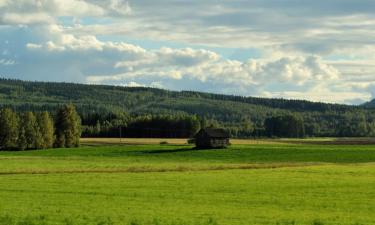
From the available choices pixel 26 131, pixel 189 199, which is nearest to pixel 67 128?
pixel 26 131

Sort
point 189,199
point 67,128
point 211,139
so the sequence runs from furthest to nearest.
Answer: point 67,128 → point 211,139 → point 189,199

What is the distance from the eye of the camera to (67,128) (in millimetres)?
153125

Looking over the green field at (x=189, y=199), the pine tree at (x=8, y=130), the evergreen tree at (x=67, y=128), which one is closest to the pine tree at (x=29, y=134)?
the pine tree at (x=8, y=130)

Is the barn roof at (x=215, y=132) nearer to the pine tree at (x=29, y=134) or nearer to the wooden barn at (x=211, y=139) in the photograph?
the wooden barn at (x=211, y=139)

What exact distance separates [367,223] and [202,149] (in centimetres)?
10547

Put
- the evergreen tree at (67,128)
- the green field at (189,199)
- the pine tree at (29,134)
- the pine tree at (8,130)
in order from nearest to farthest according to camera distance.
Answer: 1. the green field at (189,199)
2. the pine tree at (8,130)
3. the pine tree at (29,134)
4. the evergreen tree at (67,128)

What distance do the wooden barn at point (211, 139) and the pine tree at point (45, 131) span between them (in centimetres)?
3084

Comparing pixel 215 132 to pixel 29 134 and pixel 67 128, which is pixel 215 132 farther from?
pixel 29 134

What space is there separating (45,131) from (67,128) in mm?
7585

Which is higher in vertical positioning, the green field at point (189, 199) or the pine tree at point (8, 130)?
the pine tree at point (8, 130)

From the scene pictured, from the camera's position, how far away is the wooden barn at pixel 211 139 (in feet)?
466

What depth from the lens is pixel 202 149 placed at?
136 meters

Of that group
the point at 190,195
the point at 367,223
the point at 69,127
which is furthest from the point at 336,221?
the point at 69,127

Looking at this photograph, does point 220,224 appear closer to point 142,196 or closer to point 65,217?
point 65,217
